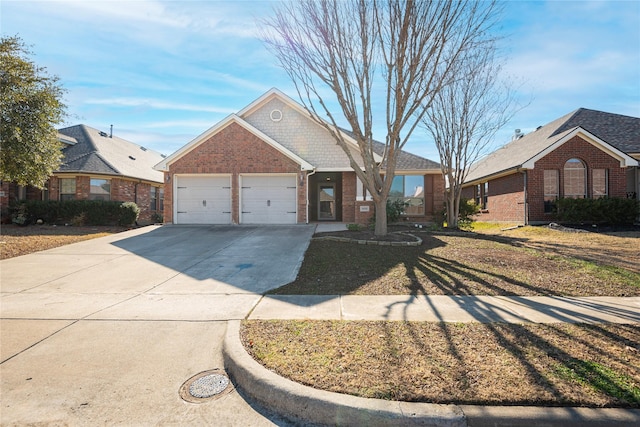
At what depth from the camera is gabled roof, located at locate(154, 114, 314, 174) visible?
15320 millimetres

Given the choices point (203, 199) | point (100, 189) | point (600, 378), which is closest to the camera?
point (600, 378)

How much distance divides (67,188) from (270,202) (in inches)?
491

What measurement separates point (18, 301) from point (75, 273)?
1.94 meters

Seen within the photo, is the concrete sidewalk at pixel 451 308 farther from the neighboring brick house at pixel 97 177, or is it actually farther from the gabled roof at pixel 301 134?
the neighboring brick house at pixel 97 177

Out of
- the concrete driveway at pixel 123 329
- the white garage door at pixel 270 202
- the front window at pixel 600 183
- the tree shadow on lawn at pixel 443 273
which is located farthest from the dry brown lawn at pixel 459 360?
the front window at pixel 600 183

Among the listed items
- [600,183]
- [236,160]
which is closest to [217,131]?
[236,160]

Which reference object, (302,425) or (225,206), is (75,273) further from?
(225,206)

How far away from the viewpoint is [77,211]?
17.2 meters

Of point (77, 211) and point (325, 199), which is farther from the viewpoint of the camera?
point (325, 199)

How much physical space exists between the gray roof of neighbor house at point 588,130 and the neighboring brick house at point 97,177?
21509mm

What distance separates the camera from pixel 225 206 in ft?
51.4

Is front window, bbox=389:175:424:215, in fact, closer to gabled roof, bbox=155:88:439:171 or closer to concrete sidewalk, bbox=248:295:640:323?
gabled roof, bbox=155:88:439:171

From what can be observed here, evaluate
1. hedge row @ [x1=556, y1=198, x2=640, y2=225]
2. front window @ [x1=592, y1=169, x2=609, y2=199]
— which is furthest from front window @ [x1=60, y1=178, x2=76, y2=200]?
front window @ [x1=592, y1=169, x2=609, y2=199]

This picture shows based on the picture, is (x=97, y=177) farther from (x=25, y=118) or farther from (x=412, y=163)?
(x=412, y=163)
